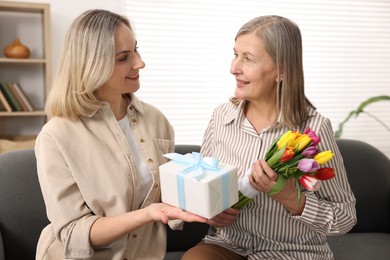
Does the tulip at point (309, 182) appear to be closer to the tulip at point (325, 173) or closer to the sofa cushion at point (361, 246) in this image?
the tulip at point (325, 173)

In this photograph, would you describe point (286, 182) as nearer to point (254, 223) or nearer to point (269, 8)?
point (254, 223)

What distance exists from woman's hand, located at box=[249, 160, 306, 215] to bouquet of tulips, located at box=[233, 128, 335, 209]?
0.02 m

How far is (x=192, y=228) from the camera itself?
2.15 m

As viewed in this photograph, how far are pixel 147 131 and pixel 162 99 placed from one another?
250 cm

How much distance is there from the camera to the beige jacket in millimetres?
1454

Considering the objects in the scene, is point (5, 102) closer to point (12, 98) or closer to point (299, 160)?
point (12, 98)

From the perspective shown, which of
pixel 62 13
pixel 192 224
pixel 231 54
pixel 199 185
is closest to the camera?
pixel 199 185

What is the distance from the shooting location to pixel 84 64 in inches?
58.6

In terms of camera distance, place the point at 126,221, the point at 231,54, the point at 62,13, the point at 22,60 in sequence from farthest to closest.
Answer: the point at 231,54
the point at 62,13
the point at 22,60
the point at 126,221

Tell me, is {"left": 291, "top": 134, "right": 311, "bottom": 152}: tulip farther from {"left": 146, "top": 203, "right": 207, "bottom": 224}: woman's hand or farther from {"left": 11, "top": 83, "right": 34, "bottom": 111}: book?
{"left": 11, "top": 83, "right": 34, "bottom": 111}: book

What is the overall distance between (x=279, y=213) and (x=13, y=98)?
9.02 feet

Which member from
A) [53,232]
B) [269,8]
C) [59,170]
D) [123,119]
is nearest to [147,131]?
[123,119]

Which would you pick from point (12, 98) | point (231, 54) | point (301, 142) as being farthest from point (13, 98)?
point (301, 142)

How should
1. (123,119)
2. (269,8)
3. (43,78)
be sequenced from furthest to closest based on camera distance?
(269,8) < (43,78) < (123,119)
